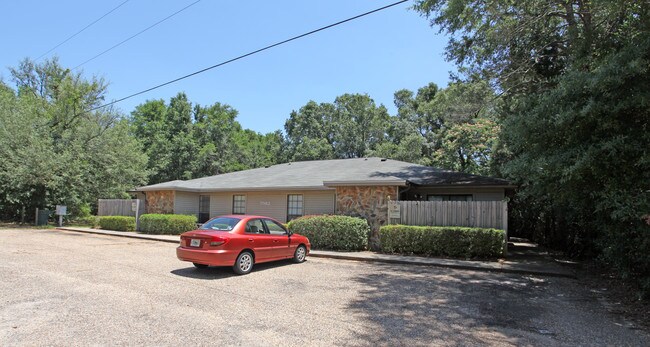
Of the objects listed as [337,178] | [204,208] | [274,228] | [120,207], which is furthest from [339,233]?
[120,207]

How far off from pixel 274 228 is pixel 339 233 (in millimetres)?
4202

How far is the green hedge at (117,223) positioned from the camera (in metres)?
22.3

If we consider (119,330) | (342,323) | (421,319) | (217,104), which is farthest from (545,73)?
(217,104)

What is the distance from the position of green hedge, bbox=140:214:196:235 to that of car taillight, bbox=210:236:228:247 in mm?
11673

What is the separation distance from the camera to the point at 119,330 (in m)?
5.02

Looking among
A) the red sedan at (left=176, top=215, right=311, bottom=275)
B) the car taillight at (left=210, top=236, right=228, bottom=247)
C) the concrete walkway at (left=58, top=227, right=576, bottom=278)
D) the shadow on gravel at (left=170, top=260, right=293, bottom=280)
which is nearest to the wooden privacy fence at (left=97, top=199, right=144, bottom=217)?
the concrete walkway at (left=58, top=227, right=576, bottom=278)

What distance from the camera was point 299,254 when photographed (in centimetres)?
1138

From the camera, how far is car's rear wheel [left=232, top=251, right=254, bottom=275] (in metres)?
9.11

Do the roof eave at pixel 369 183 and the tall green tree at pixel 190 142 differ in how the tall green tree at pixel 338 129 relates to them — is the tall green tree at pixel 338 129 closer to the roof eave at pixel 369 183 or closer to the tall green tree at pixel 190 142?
the tall green tree at pixel 190 142

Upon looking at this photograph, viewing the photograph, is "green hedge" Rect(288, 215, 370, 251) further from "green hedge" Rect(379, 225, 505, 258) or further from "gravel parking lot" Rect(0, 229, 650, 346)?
"gravel parking lot" Rect(0, 229, 650, 346)

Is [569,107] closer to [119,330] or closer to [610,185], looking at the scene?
[610,185]

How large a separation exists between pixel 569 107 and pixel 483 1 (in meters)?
7.36

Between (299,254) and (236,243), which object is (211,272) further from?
(299,254)

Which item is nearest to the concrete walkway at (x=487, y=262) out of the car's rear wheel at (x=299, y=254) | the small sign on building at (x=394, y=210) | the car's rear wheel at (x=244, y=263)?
the small sign on building at (x=394, y=210)
